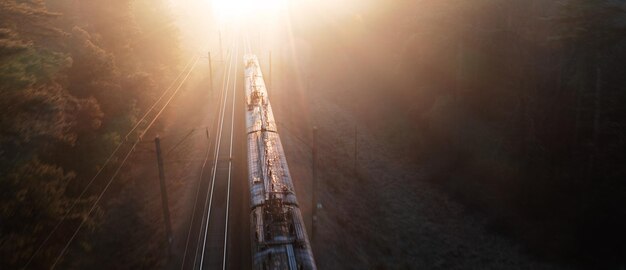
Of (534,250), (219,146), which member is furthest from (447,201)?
(219,146)

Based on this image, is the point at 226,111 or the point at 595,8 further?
the point at 226,111

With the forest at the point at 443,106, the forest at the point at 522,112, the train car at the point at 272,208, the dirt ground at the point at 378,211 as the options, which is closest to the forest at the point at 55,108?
the forest at the point at 443,106

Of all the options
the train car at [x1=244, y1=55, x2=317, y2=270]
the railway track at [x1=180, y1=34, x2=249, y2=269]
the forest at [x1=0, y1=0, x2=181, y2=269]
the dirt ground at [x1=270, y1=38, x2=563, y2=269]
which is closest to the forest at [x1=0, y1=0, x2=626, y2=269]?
the forest at [x1=0, y1=0, x2=181, y2=269]

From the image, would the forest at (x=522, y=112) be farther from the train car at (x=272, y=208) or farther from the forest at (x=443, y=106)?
the train car at (x=272, y=208)

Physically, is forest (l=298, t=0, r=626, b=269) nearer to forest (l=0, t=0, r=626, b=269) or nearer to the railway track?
forest (l=0, t=0, r=626, b=269)

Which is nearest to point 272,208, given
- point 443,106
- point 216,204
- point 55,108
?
point 216,204

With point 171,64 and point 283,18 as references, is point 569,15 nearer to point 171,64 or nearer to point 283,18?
point 171,64
